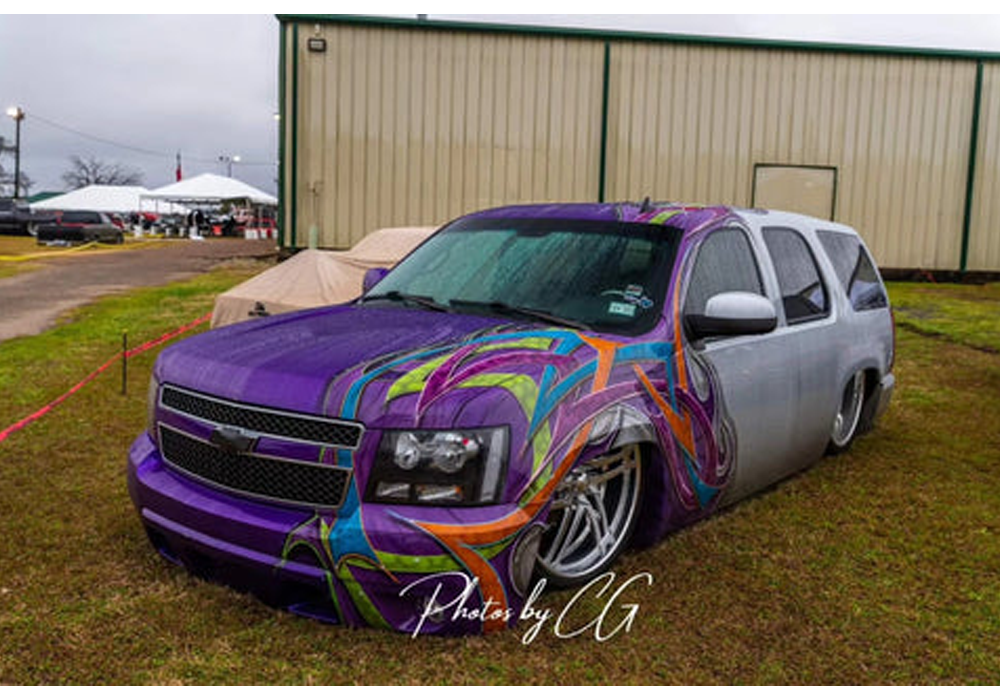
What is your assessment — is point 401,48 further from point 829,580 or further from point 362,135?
point 829,580

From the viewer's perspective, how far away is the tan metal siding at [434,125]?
17.4m

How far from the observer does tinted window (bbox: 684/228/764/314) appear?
4117mm

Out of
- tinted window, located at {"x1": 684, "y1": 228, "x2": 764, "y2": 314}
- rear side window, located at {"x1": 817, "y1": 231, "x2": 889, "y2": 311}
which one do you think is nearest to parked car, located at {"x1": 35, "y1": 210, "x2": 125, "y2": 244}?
rear side window, located at {"x1": 817, "y1": 231, "x2": 889, "y2": 311}

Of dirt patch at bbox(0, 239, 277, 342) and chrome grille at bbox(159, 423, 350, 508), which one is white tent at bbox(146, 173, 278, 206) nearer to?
dirt patch at bbox(0, 239, 277, 342)

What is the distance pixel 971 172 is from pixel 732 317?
17.0 meters

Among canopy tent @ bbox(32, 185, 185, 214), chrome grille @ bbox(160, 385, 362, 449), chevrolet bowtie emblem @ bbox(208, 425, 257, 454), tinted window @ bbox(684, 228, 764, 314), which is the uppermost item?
canopy tent @ bbox(32, 185, 185, 214)

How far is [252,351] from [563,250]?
1497 mm

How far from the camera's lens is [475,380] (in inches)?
122

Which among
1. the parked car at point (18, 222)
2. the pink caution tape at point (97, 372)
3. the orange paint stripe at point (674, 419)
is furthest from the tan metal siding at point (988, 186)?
the parked car at point (18, 222)

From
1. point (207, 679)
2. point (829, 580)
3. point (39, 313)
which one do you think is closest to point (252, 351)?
point (207, 679)

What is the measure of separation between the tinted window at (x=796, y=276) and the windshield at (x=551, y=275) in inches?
34.5

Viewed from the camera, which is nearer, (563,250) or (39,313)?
(563,250)

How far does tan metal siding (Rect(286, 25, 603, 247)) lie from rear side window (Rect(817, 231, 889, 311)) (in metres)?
12.3

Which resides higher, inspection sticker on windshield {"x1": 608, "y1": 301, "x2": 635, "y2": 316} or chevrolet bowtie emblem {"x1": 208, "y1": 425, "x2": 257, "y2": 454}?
inspection sticker on windshield {"x1": 608, "y1": 301, "x2": 635, "y2": 316}
